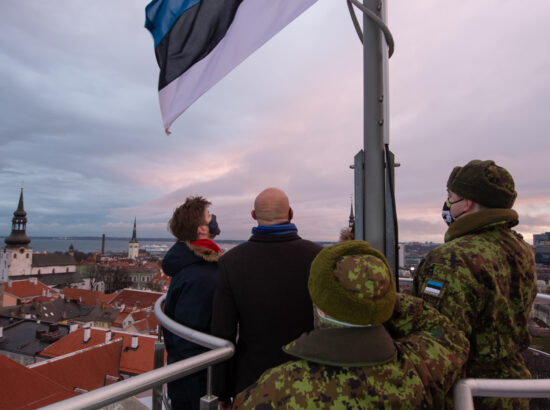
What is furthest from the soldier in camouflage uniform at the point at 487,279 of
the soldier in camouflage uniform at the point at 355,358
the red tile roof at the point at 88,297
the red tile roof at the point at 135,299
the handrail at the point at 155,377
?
the red tile roof at the point at 88,297

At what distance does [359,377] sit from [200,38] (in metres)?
3.46

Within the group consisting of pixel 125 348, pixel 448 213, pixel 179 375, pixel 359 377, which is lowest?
pixel 125 348

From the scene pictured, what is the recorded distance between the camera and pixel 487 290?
160 cm

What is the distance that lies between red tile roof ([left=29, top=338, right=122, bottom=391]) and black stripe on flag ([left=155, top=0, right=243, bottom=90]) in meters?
20.2

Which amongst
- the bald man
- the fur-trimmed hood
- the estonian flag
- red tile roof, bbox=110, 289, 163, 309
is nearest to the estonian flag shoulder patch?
the bald man

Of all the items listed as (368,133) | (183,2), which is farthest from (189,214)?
(183,2)

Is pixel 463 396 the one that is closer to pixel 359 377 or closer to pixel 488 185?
pixel 359 377

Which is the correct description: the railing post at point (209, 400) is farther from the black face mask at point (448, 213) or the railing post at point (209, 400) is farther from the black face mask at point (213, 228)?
the black face mask at point (448, 213)

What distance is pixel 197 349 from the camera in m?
2.38

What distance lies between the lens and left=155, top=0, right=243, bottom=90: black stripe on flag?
11.0 ft

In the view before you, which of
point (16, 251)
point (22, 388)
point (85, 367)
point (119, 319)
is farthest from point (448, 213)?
point (16, 251)

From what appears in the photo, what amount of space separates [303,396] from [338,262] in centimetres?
46

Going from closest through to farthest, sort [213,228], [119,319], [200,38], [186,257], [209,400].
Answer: [209,400]
[186,257]
[213,228]
[200,38]
[119,319]

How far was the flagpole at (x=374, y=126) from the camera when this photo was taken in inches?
80.7
